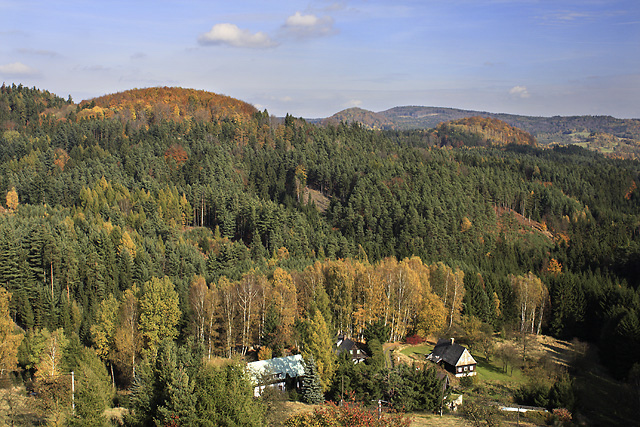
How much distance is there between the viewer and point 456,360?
4884cm

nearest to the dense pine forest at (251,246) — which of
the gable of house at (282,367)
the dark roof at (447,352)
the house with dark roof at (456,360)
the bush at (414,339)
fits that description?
the bush at (414,339)

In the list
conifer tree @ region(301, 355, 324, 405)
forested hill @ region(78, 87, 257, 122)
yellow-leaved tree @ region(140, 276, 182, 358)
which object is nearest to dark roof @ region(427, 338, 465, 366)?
conifer tree @ region(301, 355, 324, 405)

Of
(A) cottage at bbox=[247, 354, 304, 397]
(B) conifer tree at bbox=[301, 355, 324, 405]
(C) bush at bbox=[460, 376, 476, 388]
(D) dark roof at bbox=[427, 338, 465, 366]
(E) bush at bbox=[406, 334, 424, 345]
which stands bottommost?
(E) bush at bbox=[406, 334, 424, 345]

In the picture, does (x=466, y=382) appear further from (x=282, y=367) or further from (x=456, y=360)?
(x=282, y=367)

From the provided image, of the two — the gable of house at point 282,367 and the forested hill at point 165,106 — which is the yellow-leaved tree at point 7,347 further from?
the forested hill at point 165,106

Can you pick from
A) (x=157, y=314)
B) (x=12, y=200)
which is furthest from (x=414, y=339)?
(x=12, y=200)

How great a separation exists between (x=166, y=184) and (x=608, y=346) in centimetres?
8540

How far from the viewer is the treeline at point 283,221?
60250mm

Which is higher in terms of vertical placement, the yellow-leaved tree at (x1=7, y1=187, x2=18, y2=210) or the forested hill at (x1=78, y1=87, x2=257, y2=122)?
the forested hill at (x1=78, y1=87, x2=257, y2=122)

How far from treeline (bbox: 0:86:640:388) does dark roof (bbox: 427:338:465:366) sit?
26.6ft

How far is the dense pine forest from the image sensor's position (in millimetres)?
46625

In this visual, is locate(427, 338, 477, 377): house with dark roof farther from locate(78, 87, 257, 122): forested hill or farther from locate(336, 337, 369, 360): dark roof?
locate(78, 87, 257, 122): forested hill

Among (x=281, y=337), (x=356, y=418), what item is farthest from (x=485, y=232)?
(x=356, y=418)

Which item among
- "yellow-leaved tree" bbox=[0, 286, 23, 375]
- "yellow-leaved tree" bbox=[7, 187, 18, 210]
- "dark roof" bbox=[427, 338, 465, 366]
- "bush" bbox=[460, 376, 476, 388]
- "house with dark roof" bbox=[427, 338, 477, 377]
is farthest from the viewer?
"yellow-leaved tree" bbox=[7, 187, 18, 210]
